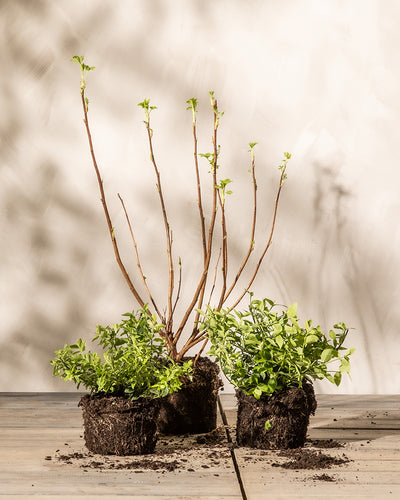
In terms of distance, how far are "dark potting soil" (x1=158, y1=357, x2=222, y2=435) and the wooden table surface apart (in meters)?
0.04

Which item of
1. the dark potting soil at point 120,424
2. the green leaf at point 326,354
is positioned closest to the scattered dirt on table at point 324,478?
the green leaf at point 326,354

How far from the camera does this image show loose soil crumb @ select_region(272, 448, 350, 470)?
160cm

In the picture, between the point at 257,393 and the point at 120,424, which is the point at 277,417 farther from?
the point at 120,424

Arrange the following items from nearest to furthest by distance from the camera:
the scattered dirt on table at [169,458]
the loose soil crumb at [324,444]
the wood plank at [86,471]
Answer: the wood plank at [86,471] → the scattered dirt on table at [169,458] → the loose soil crumb at [324,444]

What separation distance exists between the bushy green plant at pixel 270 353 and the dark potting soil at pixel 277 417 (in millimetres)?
24

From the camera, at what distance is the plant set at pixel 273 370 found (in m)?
1.67

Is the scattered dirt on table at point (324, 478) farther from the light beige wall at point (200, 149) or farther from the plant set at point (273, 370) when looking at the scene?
the light beige wall at point (200, 149)

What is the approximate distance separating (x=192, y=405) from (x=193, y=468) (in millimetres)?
291

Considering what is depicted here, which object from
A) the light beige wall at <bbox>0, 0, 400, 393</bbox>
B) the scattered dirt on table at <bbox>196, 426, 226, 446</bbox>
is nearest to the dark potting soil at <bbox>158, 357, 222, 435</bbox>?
the scattered dirt on table at <bbox>196, 426, 226, 446</bbox>

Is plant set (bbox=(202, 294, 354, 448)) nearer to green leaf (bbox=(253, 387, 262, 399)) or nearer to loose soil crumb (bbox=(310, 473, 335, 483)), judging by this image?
green leaf (bbox=(253, 387, 262, 399))

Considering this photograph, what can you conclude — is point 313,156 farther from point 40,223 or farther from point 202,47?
point 40,223

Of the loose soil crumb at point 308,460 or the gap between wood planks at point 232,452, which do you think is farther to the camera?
the loose soil crumb at point 308,460

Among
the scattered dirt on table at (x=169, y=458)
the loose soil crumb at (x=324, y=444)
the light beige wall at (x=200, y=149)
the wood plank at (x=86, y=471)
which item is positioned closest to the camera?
the wood plank at (x=86, y=471)

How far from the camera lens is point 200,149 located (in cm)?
250
